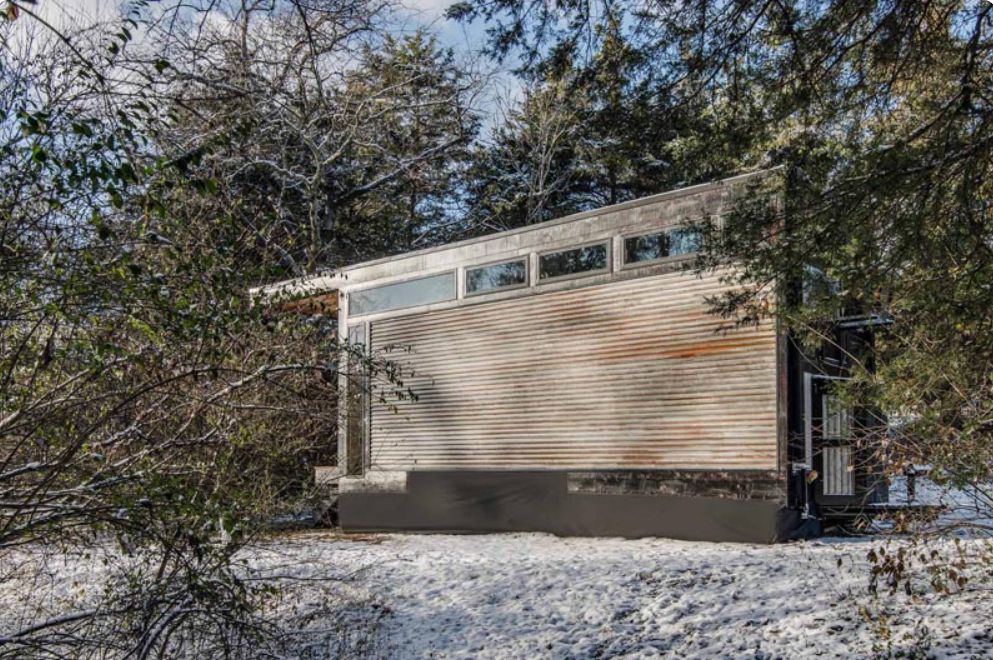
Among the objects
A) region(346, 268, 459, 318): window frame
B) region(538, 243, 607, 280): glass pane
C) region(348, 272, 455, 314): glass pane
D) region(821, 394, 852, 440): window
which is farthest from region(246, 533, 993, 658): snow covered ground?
region(348, 272, 455, 314): glass pane

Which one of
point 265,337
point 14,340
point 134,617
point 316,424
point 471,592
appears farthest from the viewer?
point 316,424

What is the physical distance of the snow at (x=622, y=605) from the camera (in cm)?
575

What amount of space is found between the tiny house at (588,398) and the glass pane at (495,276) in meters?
0.03

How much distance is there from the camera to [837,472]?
8.80m

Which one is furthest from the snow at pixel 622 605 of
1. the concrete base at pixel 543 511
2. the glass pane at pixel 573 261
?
the glass pane at pixel 573 261

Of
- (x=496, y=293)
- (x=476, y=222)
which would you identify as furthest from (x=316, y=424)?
(x=476, y=222)

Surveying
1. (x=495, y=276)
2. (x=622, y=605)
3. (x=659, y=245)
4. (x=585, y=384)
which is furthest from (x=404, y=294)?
(x=622, y=605)

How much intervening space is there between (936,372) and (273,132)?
1468 centimetres

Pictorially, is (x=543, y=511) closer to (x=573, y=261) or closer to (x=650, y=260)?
(x=573, y=261)

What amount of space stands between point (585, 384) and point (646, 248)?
62.5 inches

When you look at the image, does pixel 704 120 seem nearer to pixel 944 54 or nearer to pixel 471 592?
pixel 944 54

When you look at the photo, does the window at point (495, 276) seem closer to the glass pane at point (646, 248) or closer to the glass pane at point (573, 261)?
the glass pane at point (573, 261)

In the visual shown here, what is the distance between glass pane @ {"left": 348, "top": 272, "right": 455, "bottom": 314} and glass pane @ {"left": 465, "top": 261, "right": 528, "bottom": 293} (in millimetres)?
286

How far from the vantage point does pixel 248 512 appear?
538cm
